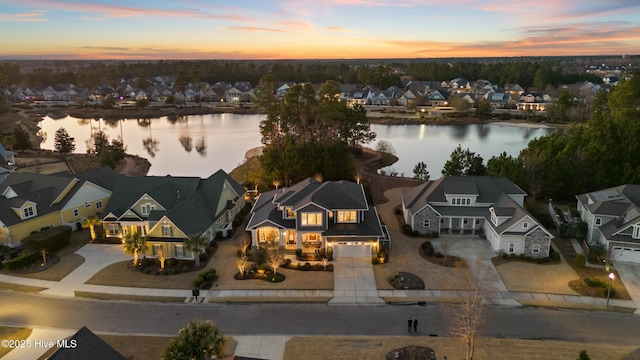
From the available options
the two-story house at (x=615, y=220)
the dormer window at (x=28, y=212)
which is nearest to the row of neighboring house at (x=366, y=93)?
the two-story house at (x=615, y=220)

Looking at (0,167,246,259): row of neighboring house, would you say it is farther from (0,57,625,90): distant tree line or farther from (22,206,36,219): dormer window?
(0,57,625,90): distant tree line

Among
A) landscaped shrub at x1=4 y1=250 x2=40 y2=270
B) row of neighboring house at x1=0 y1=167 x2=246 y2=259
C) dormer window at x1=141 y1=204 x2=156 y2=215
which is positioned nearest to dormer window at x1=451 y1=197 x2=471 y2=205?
row of neighboring house at x1=0 y1=167 x2=246 y2=259

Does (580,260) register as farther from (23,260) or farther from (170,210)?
(23,260)

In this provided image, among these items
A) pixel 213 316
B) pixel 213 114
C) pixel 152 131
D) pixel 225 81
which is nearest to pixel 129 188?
pixel 213 316

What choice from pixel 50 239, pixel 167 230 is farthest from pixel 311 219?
pixel 50 239

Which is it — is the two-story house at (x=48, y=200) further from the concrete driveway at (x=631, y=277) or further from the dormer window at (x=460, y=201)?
the concrete driveway at (x=631, y=277)

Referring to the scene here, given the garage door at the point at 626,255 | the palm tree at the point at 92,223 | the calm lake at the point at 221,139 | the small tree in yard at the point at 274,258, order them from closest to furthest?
1. the small tree in yard at the point at 274,258
2. the garage door at the point at 626,255
3. the palm tree at the point at 92,223
4. the calm lake at the point at 221,139
